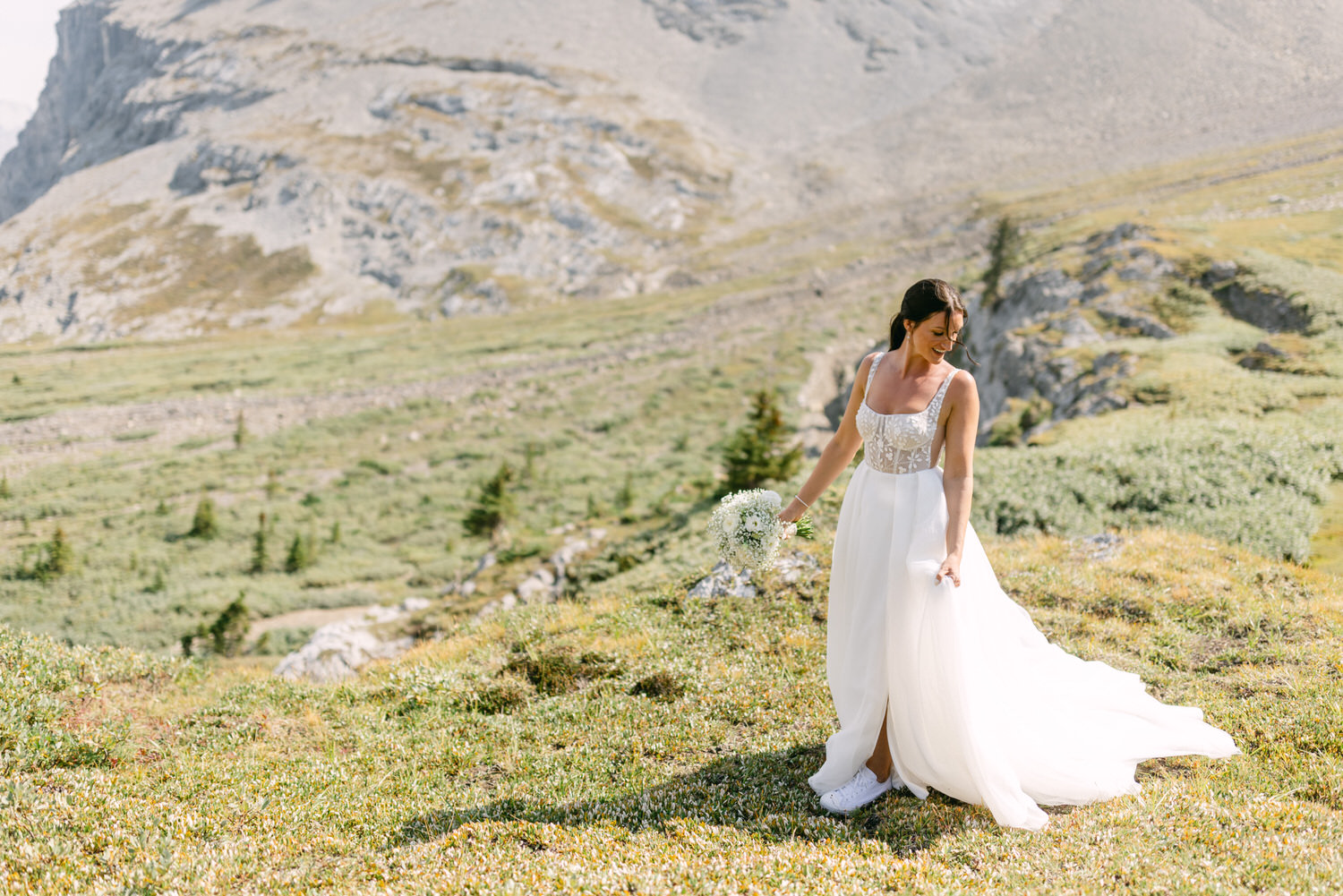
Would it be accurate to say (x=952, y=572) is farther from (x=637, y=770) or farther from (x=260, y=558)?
(x=260, y=558)

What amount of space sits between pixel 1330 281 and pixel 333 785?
123ft

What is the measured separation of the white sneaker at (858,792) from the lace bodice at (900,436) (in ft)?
8.61

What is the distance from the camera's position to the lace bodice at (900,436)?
18.7 feet

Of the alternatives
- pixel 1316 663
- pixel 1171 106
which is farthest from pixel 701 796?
pixel 1171 106

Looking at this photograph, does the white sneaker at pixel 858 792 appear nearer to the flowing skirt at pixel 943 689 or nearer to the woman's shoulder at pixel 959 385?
the flowing skirt at pixel 943 689

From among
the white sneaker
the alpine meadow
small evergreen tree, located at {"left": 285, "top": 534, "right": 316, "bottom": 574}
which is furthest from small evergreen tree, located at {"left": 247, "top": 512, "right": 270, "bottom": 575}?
the white sneaker

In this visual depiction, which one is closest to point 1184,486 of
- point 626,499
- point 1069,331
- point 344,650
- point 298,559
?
point 344,650

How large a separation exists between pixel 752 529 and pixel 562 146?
160 metres

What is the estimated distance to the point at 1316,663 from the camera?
7.87 meters

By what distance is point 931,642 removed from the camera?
5.69 metres

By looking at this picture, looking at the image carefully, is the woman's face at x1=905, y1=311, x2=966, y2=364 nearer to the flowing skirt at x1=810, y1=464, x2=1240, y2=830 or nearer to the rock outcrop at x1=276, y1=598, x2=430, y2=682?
the flowing skirt at x1=810, y1=464, x2=1240, y2=830

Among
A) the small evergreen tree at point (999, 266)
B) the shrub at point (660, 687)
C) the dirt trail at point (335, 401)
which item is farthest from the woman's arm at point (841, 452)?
the small evergreen tree at point (999, 266)

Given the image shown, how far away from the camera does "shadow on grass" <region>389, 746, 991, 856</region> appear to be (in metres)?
5.64

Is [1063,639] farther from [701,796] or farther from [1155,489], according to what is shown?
[1155,489]
